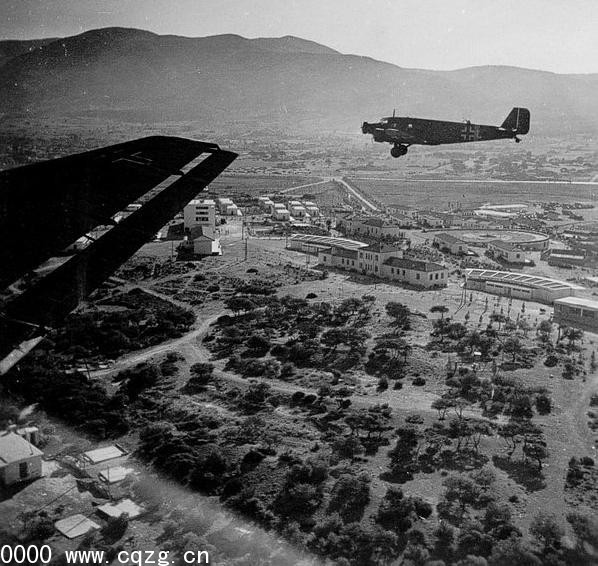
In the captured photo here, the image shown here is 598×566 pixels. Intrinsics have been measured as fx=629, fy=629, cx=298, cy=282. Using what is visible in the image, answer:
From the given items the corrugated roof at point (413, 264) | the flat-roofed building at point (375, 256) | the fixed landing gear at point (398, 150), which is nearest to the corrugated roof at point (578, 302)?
the corrugated roof at point (413, 264)

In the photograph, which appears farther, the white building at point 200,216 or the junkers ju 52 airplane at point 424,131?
the white building at point 200,216

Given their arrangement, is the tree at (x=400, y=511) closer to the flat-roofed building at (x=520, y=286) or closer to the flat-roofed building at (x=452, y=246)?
the flat-roofed building at (x=520, y=286)

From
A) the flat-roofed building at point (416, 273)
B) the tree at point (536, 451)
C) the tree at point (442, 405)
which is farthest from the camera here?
the flat-roofed building at point (416, 273)

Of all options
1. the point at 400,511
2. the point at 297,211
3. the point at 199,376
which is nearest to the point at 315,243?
the point at 297,211

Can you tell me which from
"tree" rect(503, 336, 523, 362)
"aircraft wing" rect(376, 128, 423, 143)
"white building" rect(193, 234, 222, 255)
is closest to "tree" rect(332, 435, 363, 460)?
"aircraft wing" rect(376, 128, 423, 143)

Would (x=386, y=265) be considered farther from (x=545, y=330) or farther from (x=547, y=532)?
(x=547, y=532)

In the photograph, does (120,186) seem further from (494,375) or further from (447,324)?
(447,324)
